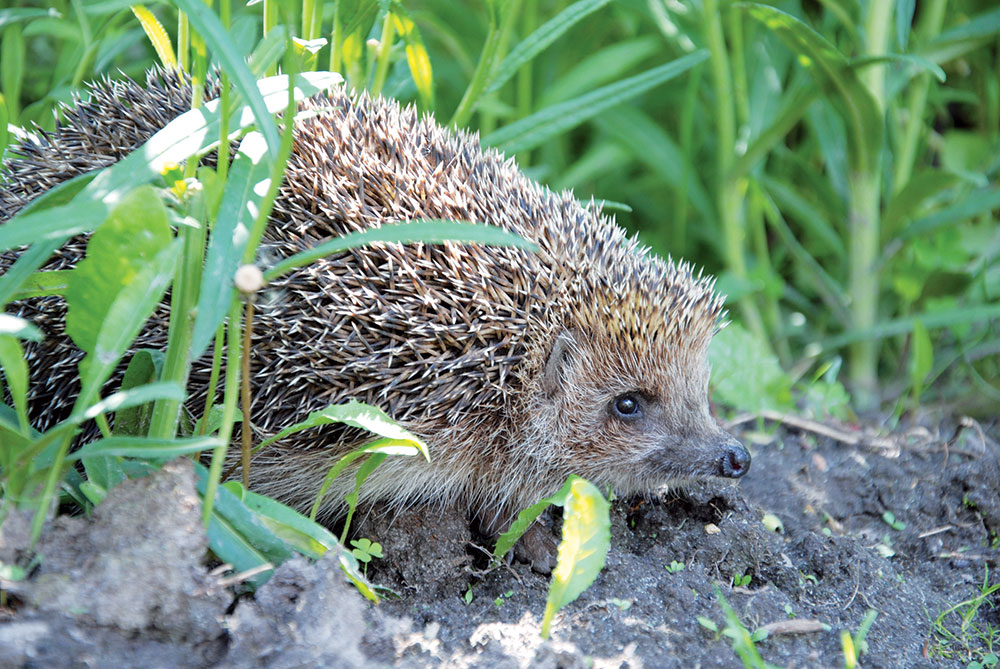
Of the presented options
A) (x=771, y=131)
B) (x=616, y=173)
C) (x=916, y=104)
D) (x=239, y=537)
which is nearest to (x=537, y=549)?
(x=239, y=537)

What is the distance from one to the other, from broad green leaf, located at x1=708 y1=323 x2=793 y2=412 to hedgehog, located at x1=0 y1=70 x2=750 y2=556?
976 millimetres

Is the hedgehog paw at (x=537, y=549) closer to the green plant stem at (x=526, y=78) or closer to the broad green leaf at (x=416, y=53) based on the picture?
the broad green leaf at (x=416, y=53)

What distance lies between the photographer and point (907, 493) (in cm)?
418

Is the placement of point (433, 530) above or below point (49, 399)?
below

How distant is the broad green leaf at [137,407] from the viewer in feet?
9.52

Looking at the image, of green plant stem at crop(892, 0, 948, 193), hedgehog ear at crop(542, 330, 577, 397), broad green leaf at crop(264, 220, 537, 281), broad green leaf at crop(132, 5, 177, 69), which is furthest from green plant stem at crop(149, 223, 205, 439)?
green plant stem at crop(892, 0, 948, 193)

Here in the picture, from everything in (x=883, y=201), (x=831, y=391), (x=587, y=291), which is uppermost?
(x=587, y=291)

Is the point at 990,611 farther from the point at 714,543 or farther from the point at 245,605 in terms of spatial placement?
the point at 245,605

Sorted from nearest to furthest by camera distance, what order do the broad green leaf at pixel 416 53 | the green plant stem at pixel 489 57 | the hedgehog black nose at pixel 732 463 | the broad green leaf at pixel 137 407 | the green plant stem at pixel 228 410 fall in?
1. the green plant stem at pixel 228 410
2. the broad green leaf at pixel 137 407
3. the hedgehog black nose at pixel 732 463
4. the broad green leaf at pixel 416 53
5. the green plant stem at pixel 489 57

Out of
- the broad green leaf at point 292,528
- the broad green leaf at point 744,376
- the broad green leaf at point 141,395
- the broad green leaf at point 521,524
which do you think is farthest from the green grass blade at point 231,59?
the broad green leaf at point 744,376

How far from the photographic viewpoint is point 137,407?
115 inches

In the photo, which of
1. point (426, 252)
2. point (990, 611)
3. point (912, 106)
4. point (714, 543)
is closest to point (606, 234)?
point (426, 252)

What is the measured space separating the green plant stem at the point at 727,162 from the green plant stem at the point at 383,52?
210cm

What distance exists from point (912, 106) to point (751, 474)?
2979 millimetres
